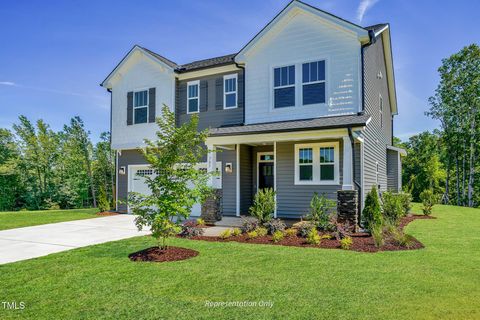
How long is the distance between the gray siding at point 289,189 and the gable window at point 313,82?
5.88 feet

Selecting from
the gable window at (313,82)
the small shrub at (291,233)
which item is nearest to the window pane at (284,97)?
the gable window at (313,82)

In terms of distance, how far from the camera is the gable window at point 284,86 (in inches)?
481

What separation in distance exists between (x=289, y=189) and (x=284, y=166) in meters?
0.88

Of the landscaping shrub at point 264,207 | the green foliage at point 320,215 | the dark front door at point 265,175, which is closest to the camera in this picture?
the green foliage at point 320,215

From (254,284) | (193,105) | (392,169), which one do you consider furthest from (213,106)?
(254,284)

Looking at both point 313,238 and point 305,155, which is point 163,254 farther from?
point 305,155

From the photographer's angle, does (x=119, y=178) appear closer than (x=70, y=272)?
No

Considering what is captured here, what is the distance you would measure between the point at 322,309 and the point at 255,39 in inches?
427

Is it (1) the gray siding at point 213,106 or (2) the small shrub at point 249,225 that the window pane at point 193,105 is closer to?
(1) the gray siding at point 213,106

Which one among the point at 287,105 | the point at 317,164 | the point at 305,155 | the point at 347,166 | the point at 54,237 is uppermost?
the point at 287,105

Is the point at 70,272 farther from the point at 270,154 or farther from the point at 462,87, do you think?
the point at 462,87

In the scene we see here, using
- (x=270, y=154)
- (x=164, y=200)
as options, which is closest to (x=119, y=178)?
(x=270, y=154)

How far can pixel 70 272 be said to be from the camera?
559 cm

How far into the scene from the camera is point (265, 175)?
13672 mm
